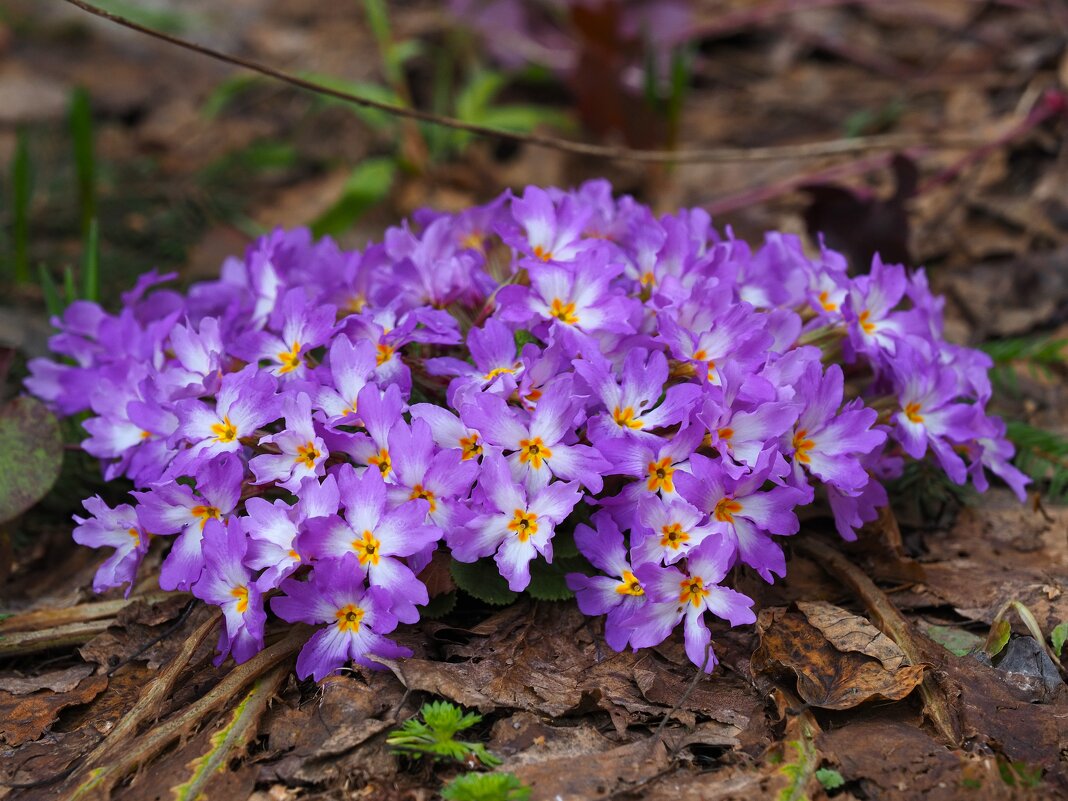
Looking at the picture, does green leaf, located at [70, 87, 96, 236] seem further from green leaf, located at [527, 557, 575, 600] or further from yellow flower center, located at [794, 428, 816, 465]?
yellow flower center, located at [794, 428, 816, 465]

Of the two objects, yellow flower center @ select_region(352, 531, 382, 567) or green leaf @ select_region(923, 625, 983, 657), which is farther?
green leaf @ select_region(923, 625, 983, 657)

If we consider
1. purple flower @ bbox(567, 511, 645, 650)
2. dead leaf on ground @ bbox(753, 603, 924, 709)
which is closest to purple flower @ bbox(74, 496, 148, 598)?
purple flower @ bbox(567, 511, 645, 650)

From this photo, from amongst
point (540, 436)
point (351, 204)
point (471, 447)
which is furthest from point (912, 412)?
point (351, 204)

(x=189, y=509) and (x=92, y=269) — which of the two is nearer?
(x=189, y=509)

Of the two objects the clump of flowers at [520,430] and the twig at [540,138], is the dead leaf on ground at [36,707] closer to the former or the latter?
the clump of flowers at [520,430]

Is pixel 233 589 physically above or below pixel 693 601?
below

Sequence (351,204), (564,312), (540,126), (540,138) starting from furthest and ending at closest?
(540,126) < (351,204) < (540,138) < (564,312)

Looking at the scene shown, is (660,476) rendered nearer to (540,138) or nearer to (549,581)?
(549,581)

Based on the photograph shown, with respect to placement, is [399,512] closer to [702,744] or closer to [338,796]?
[338,796]
